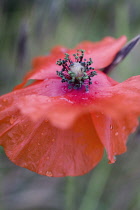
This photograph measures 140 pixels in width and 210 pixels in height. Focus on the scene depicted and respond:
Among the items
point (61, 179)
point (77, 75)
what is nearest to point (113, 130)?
point (77, 75)

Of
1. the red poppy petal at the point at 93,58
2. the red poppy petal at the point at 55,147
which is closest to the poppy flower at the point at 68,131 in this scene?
the red poppy petal at the point at 55,147

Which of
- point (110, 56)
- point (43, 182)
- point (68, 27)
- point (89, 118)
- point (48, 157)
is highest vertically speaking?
point (68, 27)

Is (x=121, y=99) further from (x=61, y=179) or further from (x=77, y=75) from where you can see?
(x=61, y=179)

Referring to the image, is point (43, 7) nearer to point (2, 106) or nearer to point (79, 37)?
point (79, 37)

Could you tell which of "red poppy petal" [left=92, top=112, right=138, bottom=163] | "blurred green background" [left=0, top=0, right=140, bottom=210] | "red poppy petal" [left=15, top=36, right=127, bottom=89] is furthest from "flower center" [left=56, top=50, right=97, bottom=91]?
"blurred green background" [left=0, top=0, right=140, bottom=210]

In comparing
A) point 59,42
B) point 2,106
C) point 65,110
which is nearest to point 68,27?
point 59,42

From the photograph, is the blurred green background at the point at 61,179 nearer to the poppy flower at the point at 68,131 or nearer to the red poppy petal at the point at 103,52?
the red poppy petal at the point at 103,52
